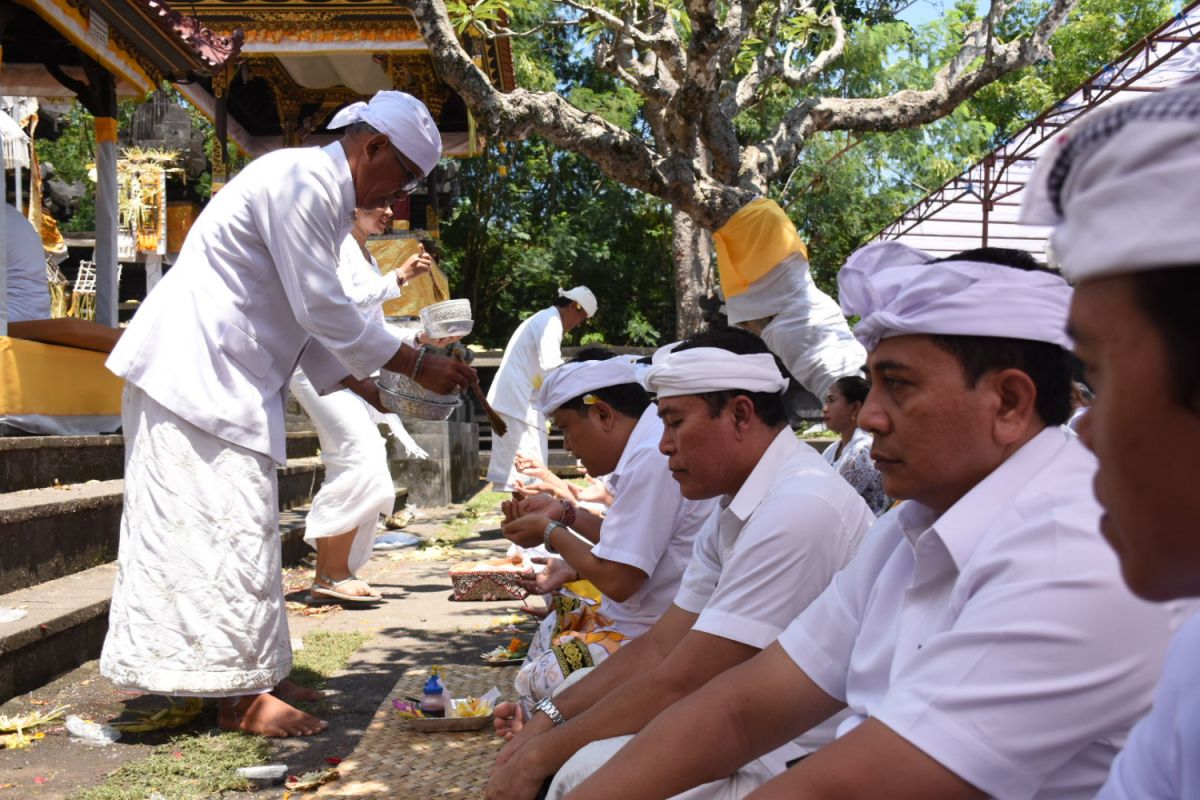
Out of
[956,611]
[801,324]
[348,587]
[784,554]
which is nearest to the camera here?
[956,611]

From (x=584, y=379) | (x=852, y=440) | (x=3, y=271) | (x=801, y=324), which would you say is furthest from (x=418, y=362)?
(x=3, y=271)

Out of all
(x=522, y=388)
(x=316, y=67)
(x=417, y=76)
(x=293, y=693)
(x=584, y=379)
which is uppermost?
(x=316, y=67)

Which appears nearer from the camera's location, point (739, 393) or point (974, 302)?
point (974, 302)

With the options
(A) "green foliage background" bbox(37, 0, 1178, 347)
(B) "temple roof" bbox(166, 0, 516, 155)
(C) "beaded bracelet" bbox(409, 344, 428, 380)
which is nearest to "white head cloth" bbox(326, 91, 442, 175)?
(C) "beaded bracelet" bbox(409, 344, 428, 380)

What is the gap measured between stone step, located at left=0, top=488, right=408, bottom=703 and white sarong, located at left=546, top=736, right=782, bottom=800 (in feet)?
8.87

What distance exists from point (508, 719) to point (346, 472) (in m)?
2.88

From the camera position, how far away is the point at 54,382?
23.6 feet

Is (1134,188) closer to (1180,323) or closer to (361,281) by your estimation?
(1180,323)

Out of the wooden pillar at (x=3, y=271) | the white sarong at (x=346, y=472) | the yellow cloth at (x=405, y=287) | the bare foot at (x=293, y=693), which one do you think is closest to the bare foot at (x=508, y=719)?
the bare foot at (x=293, y=693)

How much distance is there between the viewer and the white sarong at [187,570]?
411 centimetres

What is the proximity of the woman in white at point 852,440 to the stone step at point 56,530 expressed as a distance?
3461 millimetres

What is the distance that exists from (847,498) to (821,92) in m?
21.2

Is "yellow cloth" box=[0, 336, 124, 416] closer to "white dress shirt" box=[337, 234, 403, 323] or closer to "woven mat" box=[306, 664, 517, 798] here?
"white dress shirt" box=[337, 234, 403, 323]

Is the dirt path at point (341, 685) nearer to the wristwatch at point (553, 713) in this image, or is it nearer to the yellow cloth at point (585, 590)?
the yellow cloth at point (585, 590)
